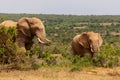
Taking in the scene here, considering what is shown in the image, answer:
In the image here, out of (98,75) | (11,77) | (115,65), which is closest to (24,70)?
(11,77)

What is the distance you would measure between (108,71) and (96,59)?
6.20ft

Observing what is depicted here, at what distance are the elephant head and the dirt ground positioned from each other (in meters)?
2.66

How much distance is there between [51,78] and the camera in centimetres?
1399

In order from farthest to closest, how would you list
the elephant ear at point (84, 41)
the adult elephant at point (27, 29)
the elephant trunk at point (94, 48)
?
1. the elephant ear at point (84, 41)
2. the adult elephant at point (27, 29)
3. the elephant trunk at point (94, 48)

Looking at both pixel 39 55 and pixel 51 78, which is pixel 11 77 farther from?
pixel 39 55

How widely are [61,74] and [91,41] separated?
5283 millimetres

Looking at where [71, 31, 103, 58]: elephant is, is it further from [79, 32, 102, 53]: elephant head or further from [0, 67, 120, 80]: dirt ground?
[0, 67, 120, 80]: dirt ground

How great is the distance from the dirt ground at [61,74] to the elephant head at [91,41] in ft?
8.73

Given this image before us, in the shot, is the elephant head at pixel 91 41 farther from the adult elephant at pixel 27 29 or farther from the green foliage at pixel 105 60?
the adult elephant at pixel 27 29

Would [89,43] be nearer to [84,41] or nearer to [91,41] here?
[91,41]

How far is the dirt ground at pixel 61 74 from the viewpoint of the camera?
14070 millimetres

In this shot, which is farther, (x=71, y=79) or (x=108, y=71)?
(x=108, y=71)

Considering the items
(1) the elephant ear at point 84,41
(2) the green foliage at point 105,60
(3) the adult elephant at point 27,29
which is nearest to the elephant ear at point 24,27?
(3) the adult elephant at point 27,29

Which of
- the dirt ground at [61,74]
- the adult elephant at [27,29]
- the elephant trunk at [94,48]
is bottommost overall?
the dirt ground at [61,74]
